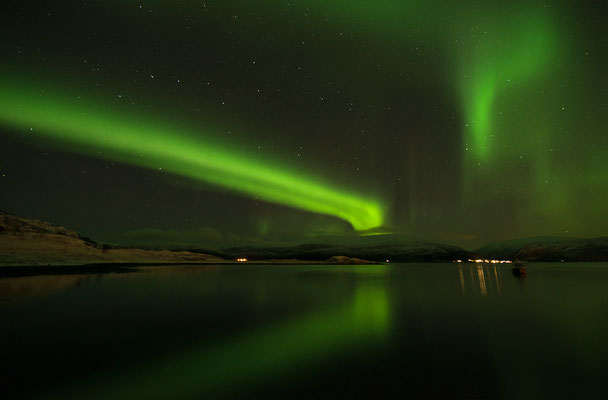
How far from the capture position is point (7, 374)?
11.3 m

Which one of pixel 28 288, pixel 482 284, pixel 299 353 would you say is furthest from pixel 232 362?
pixel 482 284

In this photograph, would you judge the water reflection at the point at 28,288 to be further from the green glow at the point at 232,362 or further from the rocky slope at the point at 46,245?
the rocky slope at the point at 46,245

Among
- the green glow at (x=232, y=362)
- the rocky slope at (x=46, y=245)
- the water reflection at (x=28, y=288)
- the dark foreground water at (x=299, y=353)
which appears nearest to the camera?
the green glow at (x=232, y=362)

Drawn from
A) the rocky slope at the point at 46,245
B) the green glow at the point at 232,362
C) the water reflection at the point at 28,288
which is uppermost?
the rocky slope at the point at 46,245

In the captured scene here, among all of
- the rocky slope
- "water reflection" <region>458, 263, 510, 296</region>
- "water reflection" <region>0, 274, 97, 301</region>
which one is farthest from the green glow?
the rocky slope

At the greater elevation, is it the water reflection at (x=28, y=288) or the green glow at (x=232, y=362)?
the water reflection at (x=28, y=288)

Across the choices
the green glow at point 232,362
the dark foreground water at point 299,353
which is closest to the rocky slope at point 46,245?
the dark foreground water at point 299,353

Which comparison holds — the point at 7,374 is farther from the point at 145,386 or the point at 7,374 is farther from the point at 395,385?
the point at 395,385

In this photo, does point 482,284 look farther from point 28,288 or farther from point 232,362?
point 28,288

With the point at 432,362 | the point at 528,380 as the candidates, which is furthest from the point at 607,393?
the point at 432,362

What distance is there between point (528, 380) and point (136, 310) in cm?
2606

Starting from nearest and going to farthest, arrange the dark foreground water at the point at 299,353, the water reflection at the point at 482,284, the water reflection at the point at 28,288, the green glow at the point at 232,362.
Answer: the green glow at the point at 232,362
the dark foreground water at the point at 299,353
the water reflection at the point at 28,288
the water reflection at the point at 482,284

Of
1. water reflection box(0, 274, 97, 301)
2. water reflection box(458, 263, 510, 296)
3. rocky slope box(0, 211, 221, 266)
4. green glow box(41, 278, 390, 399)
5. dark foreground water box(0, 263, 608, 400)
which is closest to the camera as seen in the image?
green glow box(41, 278, 390, 399)

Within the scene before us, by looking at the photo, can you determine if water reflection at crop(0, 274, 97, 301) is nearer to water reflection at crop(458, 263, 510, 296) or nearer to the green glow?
the green glow
